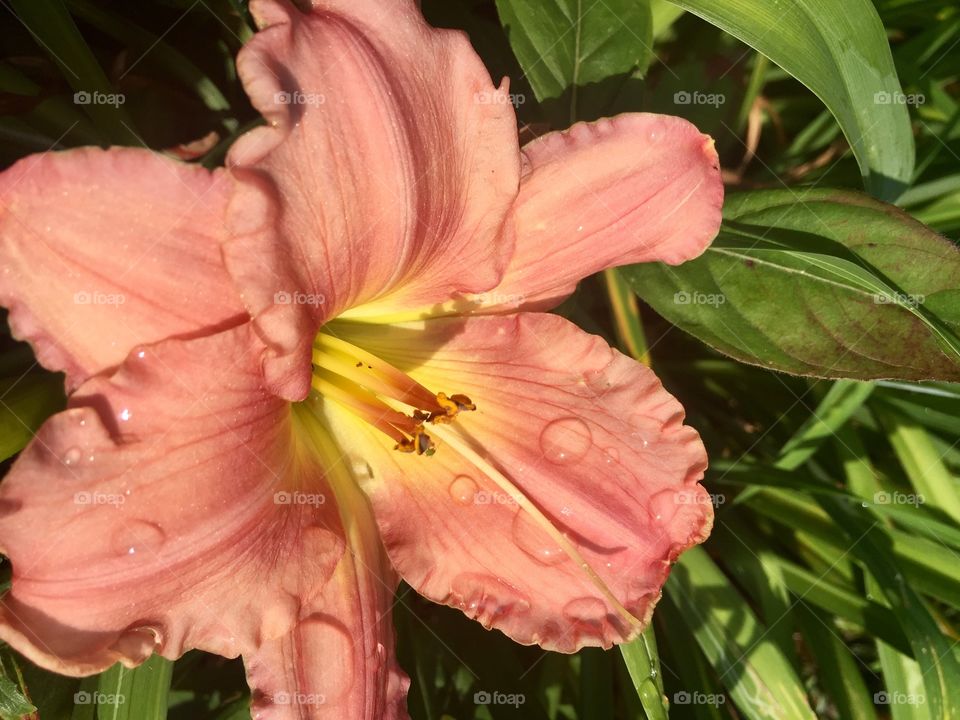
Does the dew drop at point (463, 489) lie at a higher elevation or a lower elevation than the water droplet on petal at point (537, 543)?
higher

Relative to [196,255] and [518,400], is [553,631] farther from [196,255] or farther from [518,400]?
[196,255]

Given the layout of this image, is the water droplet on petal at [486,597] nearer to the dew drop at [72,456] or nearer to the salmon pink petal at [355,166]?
the salmon pink petal at [355,166]

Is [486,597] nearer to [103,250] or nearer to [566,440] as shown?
[566,440]

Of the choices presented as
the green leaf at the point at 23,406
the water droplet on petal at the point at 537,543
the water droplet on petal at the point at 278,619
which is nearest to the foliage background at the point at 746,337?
the green leaf at the point at 23,406

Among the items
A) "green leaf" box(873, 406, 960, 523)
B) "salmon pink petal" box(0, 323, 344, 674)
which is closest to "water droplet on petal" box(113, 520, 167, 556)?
"salmon pink petal" box(0, 323, 344, 674)

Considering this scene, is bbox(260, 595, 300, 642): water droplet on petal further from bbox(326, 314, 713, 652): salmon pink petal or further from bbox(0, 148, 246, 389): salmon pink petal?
bbox(0, 148, 246, 389): salmon pink petal
